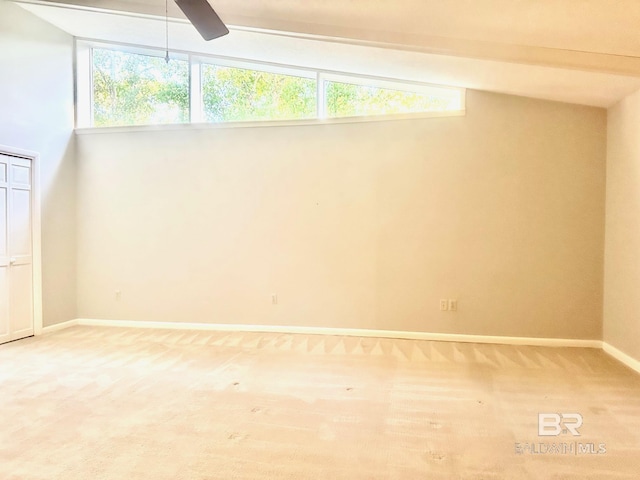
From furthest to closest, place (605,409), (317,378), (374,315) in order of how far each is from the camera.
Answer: (374,315) → (317,378) → (605,409)

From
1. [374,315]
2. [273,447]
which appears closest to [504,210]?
[374,315]

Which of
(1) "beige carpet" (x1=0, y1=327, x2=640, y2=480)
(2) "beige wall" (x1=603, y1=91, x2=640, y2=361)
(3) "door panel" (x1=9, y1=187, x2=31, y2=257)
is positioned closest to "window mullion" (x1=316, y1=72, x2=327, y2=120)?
(1) "beige carpet" (x1=0, y1=327, x2=640, y2=480)

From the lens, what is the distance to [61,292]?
4.87 metres

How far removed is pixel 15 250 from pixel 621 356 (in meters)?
6.24

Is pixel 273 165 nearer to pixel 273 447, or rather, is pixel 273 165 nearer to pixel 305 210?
pixel 305 210

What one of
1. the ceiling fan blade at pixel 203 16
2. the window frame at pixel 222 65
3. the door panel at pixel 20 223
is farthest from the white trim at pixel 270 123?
the ceiling fan blade at pixel 203 16

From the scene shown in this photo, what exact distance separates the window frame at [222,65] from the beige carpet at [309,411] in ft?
8.32

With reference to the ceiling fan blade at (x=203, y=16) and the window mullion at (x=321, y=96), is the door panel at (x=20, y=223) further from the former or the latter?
the window mullion at (x=321, y=96)

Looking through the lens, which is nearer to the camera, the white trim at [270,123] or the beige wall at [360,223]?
the beige wall at [360,223]

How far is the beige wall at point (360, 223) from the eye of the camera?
409 centimetres

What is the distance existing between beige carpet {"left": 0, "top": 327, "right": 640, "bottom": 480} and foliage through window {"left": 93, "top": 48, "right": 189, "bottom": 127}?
2840 millimetres

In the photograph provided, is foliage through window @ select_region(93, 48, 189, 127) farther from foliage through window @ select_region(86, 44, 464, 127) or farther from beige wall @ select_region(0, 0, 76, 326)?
beige wall @ select_region(0, 0, 76, 326)

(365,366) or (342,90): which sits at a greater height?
(342,90)

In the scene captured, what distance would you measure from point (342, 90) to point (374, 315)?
2655 mm
